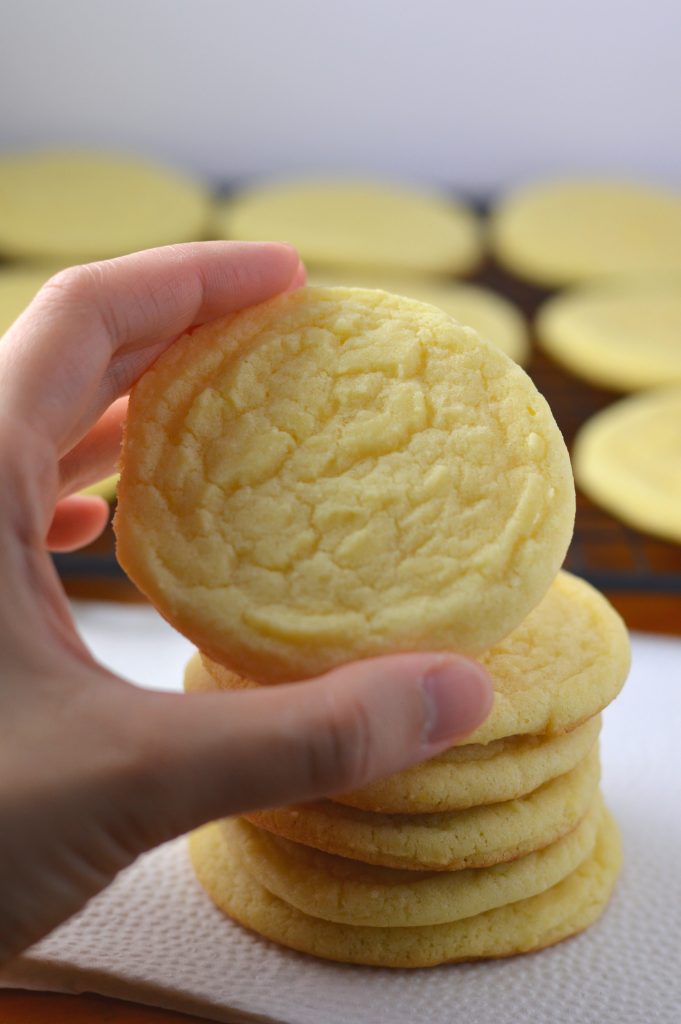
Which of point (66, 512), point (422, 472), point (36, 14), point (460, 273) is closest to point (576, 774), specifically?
point (422, 472)

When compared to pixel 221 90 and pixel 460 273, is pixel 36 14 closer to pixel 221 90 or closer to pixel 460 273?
pixel 221 90

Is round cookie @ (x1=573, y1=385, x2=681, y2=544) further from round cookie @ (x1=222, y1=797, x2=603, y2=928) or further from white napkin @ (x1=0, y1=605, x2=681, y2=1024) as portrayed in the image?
round cookie @ (x1=222, y1=797, x2=603, y2=928)

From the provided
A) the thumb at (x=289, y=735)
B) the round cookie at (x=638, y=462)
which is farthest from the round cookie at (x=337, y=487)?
the round cookie at (x=638, y=462)

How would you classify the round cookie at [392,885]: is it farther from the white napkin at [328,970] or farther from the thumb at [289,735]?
the thumb at [289,735]

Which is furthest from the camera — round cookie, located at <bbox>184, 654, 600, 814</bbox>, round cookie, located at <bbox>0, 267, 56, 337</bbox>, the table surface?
round cookie, located at <bbox>0, 267, 56, 337</bbox>

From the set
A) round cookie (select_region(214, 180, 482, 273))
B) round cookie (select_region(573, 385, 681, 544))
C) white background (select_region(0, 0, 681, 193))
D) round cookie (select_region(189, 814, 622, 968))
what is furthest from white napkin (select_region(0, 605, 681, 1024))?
white background (select_region(0, 0, 681, 193))
